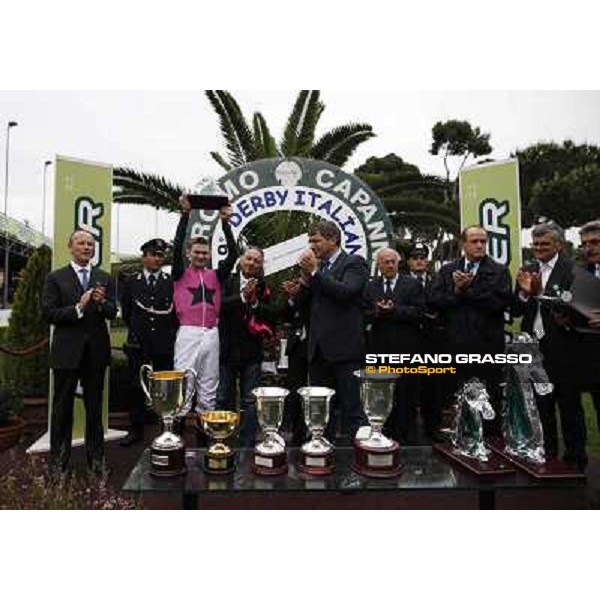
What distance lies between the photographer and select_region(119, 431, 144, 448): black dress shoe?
12.6ft

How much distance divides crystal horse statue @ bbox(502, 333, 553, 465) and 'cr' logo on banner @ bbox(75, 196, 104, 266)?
2.62m

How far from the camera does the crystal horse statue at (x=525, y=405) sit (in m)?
2.25

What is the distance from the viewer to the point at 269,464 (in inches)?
84.7

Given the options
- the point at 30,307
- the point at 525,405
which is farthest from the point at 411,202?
the point at 525,405

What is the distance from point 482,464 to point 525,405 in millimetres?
315

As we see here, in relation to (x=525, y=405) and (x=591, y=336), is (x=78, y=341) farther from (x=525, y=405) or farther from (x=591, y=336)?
(x=591, y=336)

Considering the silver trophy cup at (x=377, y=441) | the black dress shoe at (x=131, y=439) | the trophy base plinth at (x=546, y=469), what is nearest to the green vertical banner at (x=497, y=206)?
the trophy base plinth at (x=546, y=469)

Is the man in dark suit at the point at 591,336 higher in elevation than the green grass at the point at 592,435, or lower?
higher

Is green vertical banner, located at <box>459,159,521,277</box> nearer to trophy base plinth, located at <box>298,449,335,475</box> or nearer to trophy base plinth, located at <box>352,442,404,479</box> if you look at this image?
trophy base plinth, located at <box>352,442,404,479</box>

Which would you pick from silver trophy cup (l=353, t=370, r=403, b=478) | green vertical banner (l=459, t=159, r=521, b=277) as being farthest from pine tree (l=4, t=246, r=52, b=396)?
green vertical banner (l=459, t=159, r=521, b=277)

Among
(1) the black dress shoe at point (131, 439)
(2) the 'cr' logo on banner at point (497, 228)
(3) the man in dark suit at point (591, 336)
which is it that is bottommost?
(1) the black dress shoe at point (131, 439)

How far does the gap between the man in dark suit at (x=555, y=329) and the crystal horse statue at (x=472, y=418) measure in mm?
753

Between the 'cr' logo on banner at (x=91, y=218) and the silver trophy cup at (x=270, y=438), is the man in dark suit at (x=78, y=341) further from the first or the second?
the silver trophy cup at (x=270, y=438)

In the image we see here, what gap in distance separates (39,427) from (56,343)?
150 cm
